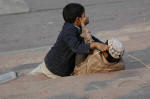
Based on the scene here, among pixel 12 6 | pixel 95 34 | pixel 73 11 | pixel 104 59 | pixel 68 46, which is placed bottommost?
pixel 95 34

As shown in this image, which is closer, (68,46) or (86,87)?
(86,87)

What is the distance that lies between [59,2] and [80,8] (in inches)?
270

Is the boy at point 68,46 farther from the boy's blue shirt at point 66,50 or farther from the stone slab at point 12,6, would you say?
the stone slab at point 12,6

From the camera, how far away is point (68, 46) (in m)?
4.22

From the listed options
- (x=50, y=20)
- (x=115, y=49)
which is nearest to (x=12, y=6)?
(x=50, y=20)

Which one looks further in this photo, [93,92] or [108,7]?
[108,7]

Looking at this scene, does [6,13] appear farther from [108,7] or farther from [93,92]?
[93,92]

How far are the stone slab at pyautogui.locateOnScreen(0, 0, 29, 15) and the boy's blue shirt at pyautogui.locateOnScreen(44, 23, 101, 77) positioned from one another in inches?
244

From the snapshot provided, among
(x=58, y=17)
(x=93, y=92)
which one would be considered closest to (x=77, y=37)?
(x=93, y=92)

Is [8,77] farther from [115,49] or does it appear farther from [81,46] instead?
[115,49]

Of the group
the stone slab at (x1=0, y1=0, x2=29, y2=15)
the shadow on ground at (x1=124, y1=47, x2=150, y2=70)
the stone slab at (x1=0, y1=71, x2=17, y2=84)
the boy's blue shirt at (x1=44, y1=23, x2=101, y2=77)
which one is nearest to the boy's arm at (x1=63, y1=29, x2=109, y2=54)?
the boy's blue shirt at (x1=44, y1=23, x2=101, y2=77)

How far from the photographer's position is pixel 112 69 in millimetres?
4070

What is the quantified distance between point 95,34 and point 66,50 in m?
3.56

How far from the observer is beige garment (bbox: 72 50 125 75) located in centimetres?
404
